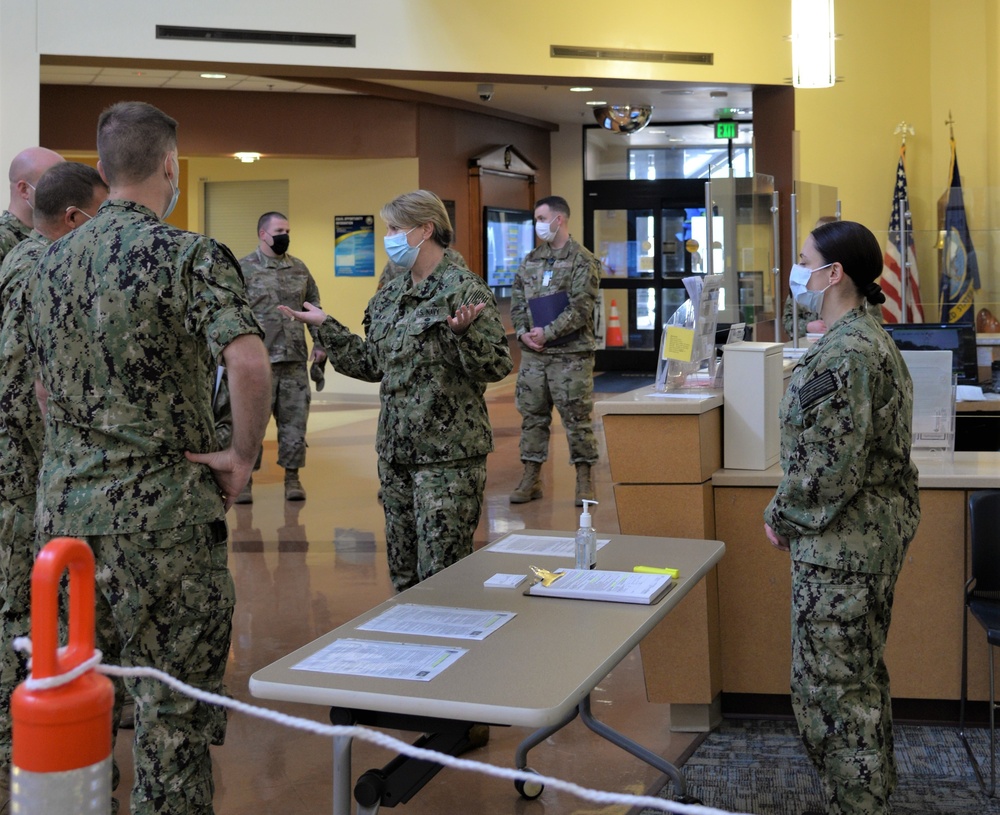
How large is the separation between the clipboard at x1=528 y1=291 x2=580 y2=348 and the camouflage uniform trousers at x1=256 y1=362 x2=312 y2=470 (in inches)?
61.2

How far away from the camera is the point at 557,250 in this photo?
7.05 m

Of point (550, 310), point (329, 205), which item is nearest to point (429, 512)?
point (550, 310)

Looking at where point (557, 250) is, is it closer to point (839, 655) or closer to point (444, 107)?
point (839, 655)

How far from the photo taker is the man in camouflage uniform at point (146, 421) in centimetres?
227

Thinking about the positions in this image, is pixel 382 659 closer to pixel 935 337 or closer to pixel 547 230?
pixel 935 337

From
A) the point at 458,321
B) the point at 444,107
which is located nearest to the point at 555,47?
the point at 444,107

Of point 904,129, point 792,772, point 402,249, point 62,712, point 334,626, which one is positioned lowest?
point 792,772

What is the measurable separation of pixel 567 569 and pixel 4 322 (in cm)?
161

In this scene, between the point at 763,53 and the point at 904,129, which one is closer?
the point at 763,53

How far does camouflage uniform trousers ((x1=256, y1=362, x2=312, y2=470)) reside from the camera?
24.3 feet

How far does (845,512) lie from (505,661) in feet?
3.37

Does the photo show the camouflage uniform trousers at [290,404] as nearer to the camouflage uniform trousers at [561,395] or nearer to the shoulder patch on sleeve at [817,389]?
the camouflage uniform trousers at [561,395]

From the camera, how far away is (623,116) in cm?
1334

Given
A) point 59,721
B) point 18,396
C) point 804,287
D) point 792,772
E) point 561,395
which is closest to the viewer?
point 59,721
